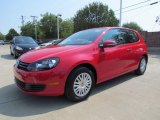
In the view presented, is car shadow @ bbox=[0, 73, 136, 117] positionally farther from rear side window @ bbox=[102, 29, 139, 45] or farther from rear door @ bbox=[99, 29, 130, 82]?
rear side window @ bbox=[102, 29, 139, 45]

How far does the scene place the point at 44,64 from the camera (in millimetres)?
4238

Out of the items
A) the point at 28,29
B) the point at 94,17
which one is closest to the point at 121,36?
the point at 94,17

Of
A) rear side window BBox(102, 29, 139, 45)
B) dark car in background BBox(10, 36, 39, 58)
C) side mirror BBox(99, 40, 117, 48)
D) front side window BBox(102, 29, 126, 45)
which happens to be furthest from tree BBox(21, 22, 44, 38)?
side mirror BBox(99, 40, 117, 48)

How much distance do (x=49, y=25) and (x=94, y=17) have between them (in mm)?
15046

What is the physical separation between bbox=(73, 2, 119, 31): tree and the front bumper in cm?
4072

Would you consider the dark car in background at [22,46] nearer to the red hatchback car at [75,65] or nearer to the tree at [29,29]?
the red hatchback car at [75,65]

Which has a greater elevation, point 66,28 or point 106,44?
point 66,28

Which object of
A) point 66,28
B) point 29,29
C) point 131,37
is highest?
point 66,28

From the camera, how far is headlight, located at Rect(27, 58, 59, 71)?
4.21 metres

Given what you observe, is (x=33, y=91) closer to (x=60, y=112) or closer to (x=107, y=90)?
(x=60, y=112)

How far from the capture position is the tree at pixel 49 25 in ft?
180

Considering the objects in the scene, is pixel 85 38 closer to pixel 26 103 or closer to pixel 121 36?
pixel 121 36

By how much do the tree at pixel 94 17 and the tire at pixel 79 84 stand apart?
1584 inches

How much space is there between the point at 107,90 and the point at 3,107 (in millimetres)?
2362
